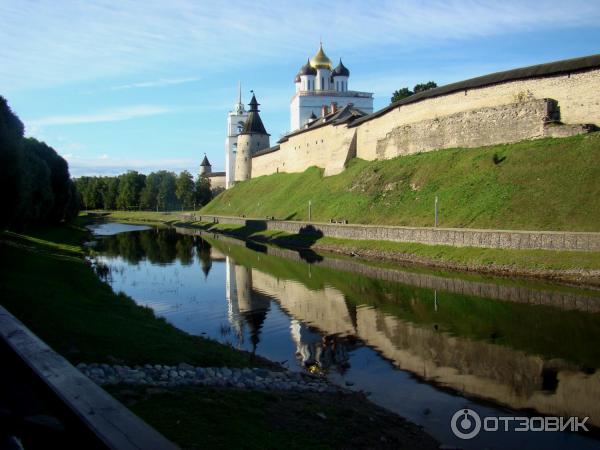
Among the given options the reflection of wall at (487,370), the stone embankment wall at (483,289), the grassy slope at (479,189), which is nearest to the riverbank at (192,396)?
the reflection of wall at (487,370)

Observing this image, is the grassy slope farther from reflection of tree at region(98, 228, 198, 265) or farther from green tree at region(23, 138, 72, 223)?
green tree at region(23, 138, 72, 223)

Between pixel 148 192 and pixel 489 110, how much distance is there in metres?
72.2

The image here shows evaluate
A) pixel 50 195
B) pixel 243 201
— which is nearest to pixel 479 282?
pixel 50 195

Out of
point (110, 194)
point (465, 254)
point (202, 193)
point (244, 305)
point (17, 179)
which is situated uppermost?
point (110, 194)

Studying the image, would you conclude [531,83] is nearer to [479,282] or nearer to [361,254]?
[361,254]

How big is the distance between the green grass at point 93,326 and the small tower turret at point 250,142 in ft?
203

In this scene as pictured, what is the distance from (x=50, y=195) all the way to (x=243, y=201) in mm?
34220

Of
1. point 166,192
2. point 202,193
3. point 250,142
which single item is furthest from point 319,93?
point 166,192

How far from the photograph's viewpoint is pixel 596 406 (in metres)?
8.53

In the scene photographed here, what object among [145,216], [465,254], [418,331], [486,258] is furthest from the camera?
[145,216]

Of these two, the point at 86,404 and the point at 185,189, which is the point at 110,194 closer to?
the point at 185,189

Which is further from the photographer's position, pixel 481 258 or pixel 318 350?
pixel 481 258

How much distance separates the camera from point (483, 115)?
3491 cm

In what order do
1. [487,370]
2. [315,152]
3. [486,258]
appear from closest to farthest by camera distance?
[487,370], [486,258], [315,152]
